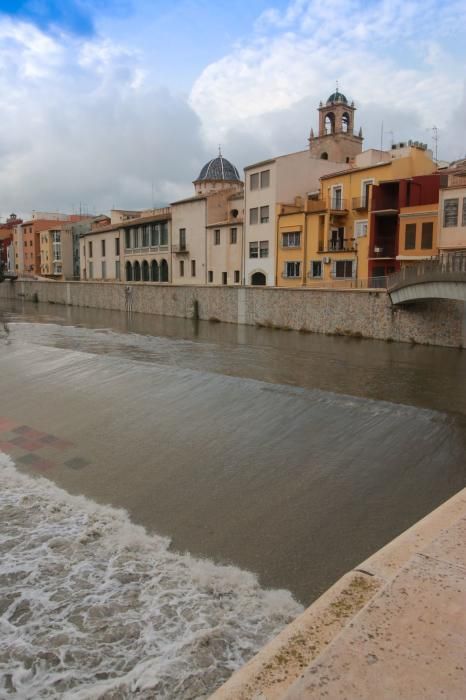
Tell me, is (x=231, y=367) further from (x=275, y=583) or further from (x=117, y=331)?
(x=117, y=331)

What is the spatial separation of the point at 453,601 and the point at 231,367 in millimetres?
15102

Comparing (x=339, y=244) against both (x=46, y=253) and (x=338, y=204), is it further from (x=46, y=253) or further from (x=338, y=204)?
(x=46, y=253)

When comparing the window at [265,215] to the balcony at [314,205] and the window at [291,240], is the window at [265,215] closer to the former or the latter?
the window at [291,240]

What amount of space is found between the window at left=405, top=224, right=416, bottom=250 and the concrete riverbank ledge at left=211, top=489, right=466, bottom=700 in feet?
93.2

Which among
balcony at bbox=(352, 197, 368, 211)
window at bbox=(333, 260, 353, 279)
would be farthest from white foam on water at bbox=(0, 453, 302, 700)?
balcony at bbox=(352, 197, 368, 211)

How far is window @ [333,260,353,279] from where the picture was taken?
34.5 meters

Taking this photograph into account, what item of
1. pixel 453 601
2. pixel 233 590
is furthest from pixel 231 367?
pixel 453 601

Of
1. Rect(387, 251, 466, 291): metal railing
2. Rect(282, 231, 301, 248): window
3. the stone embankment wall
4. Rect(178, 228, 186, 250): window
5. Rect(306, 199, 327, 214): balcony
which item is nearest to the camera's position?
Rect(387, 251, 466, 291): metal railing

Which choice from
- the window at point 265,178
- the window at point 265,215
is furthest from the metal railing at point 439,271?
the window at point 265,178

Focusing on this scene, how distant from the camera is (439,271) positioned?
66.7ft

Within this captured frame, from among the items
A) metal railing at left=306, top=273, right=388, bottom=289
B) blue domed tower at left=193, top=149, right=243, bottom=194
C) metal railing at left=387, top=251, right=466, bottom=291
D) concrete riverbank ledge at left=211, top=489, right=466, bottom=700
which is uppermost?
blue domed tower at left=193, top=149, right=243, bottom=194

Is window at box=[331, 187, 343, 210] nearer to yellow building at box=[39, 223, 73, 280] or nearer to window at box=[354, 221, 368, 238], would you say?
window at box=[354, 221, 368, 238]

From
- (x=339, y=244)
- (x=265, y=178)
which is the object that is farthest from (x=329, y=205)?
(x=265, y=178)

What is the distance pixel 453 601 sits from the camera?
3502 mm
